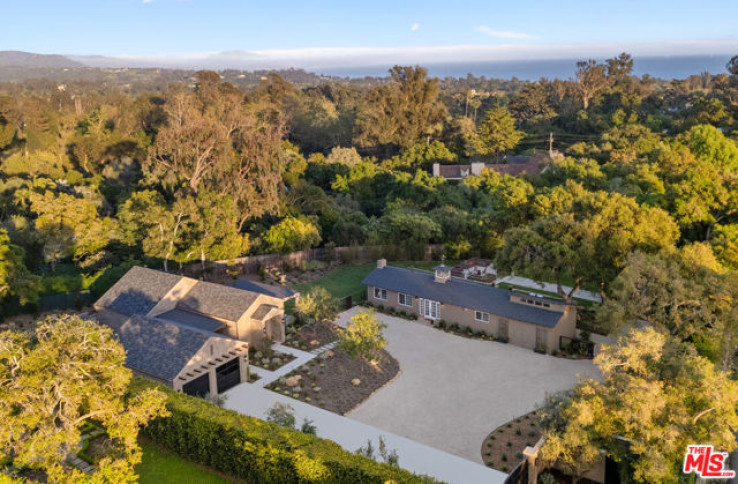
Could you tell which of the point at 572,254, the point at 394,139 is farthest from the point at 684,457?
the point at 394,139

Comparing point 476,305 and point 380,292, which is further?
point 380,292

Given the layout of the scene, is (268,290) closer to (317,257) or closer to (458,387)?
(317,257)

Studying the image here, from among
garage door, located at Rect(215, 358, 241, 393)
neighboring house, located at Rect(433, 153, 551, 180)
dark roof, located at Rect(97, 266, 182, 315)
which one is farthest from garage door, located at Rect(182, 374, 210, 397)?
neighboring house, located at Rect(433, 153, 551, 180)

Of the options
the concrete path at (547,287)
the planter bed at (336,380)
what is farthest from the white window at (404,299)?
the concrete path at (547,287)

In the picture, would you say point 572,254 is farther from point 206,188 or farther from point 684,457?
point 206,188

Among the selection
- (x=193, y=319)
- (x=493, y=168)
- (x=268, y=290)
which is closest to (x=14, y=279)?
(x=193, y=319)

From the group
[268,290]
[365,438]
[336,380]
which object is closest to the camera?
[365,438]

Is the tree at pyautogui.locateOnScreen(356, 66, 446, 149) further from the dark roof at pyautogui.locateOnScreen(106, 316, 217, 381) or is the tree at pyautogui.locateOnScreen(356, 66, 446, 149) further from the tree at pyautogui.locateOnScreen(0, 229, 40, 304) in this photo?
the dark roof at pyautogui.locateOnScreen(106, 316, 217, 381)
